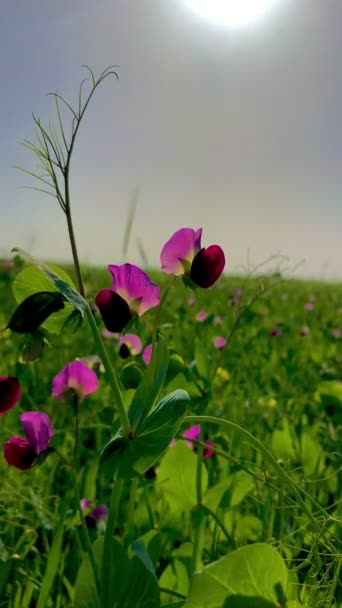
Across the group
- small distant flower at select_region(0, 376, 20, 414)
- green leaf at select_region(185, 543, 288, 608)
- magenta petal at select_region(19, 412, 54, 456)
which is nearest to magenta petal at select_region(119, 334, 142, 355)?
magenta petal at select_region(19, 412, 54, 456)

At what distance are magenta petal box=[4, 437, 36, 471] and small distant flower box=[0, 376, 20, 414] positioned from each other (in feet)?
0.35

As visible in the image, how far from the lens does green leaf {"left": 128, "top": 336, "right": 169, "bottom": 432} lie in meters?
0.47

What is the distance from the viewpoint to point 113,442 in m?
0.46

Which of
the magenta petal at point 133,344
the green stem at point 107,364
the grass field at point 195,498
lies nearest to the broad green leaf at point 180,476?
the grass field at point 195,498

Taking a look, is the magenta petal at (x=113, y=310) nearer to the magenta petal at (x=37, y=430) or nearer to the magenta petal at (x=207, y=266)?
the magenta petal at (x=207, y=266)

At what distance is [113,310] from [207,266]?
3.3 inches

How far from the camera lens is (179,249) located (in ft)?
1.69

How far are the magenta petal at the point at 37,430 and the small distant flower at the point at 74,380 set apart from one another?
12 cm

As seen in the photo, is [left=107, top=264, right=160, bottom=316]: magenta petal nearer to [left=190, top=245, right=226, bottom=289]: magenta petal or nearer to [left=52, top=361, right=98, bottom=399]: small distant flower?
[left=190, top=245, right=226, bottom=289]: magenta petal

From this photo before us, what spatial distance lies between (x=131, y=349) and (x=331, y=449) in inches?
24.3

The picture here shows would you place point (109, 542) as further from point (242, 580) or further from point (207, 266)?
point (207, 266)

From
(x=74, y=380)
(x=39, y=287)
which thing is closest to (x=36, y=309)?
(x=39, y=287)

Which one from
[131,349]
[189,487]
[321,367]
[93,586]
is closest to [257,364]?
[321,367]

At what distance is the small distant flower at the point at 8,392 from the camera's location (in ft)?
1.76
